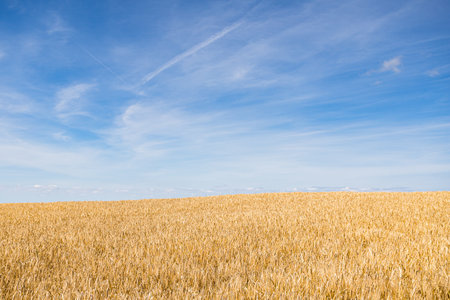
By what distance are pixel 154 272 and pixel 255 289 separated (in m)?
1.63

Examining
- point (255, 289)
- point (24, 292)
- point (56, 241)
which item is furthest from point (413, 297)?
point (56, 241)

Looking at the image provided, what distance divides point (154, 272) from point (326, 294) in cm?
239

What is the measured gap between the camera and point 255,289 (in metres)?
3.54

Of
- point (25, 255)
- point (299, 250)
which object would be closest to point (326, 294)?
point (299, 250)

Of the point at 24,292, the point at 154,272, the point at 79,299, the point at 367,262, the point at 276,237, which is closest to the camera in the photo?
the point at 79,299

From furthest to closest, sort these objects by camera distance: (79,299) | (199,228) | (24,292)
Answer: (199,228) < (24,292) < (79,299)

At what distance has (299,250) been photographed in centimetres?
573

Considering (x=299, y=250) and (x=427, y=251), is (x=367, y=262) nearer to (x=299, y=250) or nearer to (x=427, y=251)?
(x=299, y=250)

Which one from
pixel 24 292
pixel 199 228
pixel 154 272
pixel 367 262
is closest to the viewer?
pixel 24 292

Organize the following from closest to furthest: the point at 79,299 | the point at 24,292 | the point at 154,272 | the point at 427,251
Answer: the point at 79,299 → the point at 24,292 → the point at 154,272 → the point at 427,251

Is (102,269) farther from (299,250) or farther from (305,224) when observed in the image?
(305,224)

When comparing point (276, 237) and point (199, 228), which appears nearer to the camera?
point (276, 237)

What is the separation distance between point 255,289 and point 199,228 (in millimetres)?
4880

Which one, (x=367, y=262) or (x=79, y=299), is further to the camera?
(x=367, y=262)
